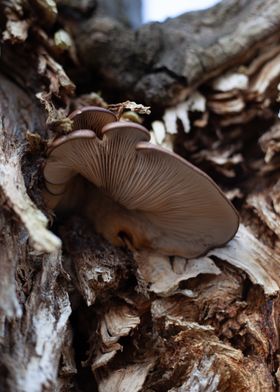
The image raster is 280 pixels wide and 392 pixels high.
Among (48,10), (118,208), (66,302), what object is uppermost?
(48,10)

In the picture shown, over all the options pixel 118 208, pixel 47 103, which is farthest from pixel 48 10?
pixel 118 208

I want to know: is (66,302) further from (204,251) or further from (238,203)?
(238,203)

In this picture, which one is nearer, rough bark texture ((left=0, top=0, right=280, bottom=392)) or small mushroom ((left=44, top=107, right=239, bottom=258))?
rough bark texture ((left=0, top=0, right=280, bottom=392))

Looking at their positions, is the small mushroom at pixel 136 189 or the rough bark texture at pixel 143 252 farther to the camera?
the small mushroom at pixel 136 189

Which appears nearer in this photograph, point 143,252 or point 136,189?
point 136,189
